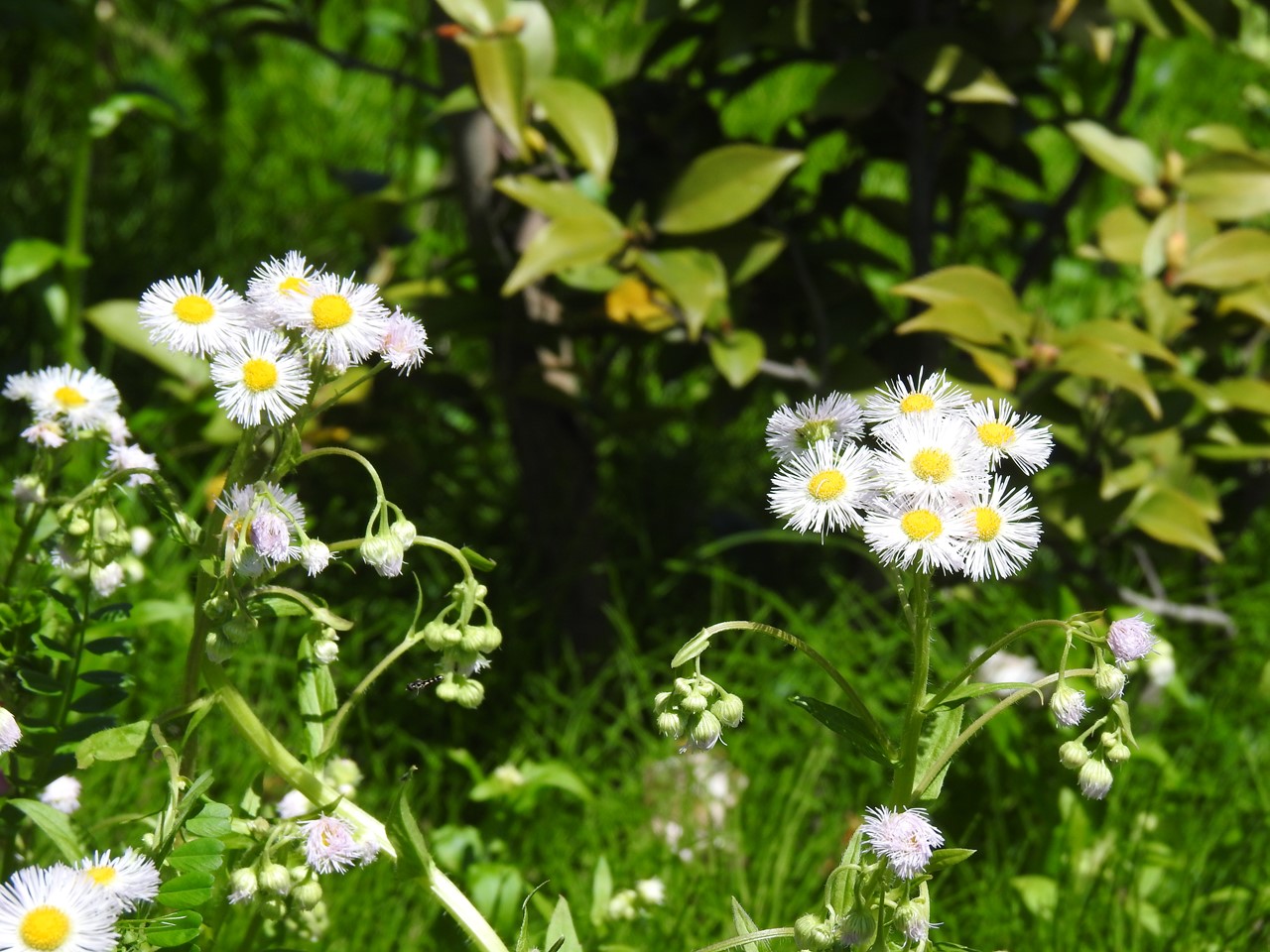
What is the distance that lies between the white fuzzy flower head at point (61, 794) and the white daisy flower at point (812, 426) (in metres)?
0.61

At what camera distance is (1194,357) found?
196 cm

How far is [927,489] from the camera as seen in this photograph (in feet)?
2.54

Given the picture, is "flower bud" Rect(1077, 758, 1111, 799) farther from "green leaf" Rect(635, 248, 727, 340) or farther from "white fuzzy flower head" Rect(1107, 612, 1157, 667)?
"green leaf" Rect(635, 248, 727, 340)

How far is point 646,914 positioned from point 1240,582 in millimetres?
1180

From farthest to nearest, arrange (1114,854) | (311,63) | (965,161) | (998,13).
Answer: (311,63) → (965,161) → (998,13) → (1114,854)

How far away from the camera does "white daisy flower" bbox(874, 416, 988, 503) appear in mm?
777

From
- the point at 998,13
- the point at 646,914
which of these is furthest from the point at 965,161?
the point at 646,914

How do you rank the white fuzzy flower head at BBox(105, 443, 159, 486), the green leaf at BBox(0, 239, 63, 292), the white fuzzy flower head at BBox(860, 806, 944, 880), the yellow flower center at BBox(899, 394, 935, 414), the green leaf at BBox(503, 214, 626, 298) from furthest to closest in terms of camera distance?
the green leaf at BBox(0, 239, 63, 292)
the green leaf at BBox(503, 214, 626, 298)
the white fuzzy flower head at BBox(105, 443, 159, 486)
the yellow flower center at BBox(899, 394, 935, 414)
the white fuzzy flower head at BBox(860, 806, 944, 880)

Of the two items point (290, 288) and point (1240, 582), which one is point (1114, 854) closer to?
point (1240, 582)

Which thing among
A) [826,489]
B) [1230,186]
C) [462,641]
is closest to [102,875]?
[462,641]

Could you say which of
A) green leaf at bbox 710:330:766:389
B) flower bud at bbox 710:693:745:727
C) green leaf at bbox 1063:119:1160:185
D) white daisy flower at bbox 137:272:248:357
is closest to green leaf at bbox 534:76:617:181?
green leaf at bbox 710:330:766:389

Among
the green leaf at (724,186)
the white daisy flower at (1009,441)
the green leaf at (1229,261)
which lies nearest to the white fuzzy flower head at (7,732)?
the white daisy flower at (1009,441)

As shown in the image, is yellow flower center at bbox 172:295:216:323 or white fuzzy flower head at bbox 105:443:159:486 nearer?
yellow flower center at bbox 172:295:216:323

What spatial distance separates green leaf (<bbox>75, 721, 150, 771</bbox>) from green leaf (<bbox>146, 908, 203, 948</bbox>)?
11 centimetres
